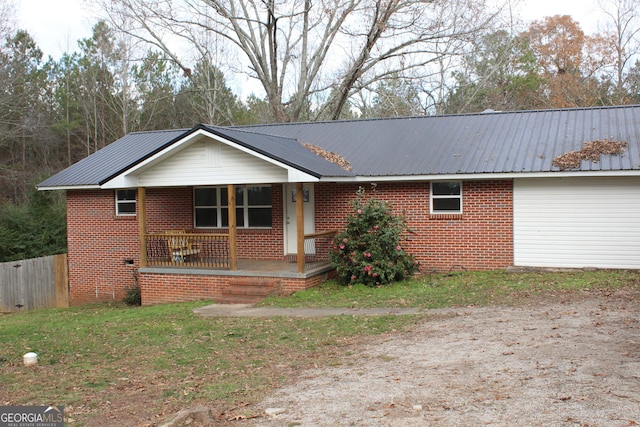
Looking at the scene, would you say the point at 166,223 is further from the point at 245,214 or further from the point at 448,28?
the point at 448,28

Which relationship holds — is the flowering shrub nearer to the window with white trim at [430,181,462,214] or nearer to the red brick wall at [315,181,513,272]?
the red brick wall at [315,181,513,272]

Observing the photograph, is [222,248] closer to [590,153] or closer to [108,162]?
[108,162]

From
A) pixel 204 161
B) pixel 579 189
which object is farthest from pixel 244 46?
pixel 579 189

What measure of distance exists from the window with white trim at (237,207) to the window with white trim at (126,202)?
1892mm

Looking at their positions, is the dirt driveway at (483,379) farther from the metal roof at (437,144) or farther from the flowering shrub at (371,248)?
the metal roof at (437,144)

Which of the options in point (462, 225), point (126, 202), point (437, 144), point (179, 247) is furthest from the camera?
point (126, 202)

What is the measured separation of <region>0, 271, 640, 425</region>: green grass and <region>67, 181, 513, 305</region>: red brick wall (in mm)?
693

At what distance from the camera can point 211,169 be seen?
48.3ft

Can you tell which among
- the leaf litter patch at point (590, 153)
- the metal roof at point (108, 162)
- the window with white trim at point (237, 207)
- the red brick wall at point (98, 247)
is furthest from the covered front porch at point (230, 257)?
the leaf litter patch at point (590, 153)

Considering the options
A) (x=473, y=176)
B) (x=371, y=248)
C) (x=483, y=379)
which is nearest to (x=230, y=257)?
(x=371, y=248)

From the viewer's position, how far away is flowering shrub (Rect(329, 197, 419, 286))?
46.4 feet

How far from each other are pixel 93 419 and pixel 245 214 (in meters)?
11.4

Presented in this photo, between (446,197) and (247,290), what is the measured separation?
5422mm

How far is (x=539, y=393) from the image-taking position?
5938mm
